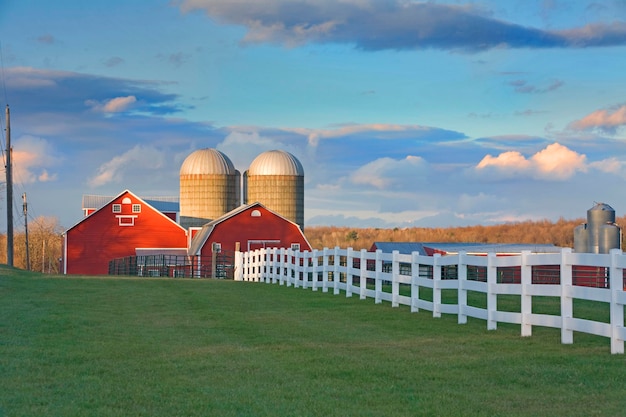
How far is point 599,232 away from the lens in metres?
39.0

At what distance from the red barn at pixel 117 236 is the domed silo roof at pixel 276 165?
284 inches

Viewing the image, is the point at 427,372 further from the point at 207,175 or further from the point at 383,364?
the point at 207,175

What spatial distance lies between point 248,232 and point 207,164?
425 inches

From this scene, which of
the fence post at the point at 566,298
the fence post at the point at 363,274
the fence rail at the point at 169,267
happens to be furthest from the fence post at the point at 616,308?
the fence rail at the point at 169,267

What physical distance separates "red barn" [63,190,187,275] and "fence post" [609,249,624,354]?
52.6 meters

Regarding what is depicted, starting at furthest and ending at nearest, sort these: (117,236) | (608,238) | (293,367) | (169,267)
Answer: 1. (117,236)
2. (169,267)
3. (608,238)
4. (293,367)

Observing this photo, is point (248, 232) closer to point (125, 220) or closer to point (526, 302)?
point (125, 220)

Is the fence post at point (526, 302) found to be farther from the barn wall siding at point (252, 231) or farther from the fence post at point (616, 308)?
the barn wall siding at point (252, 231)

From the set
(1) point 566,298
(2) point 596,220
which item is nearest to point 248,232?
(2) point 596,220

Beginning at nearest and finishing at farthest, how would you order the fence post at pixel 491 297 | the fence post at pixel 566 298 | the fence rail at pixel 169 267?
the fence post at pixel 566 298, the fence post at pixel 491 297, the fence rail at pixel 169 267

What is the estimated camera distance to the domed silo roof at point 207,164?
2591 inches

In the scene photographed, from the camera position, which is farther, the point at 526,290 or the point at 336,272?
the point at 336,272

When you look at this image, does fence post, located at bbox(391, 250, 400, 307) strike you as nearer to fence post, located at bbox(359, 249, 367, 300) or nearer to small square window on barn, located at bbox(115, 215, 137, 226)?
fence post, located at bbox(359, 249, 367, 300)

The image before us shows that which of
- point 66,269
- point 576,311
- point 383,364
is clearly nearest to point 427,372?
point 383,364
